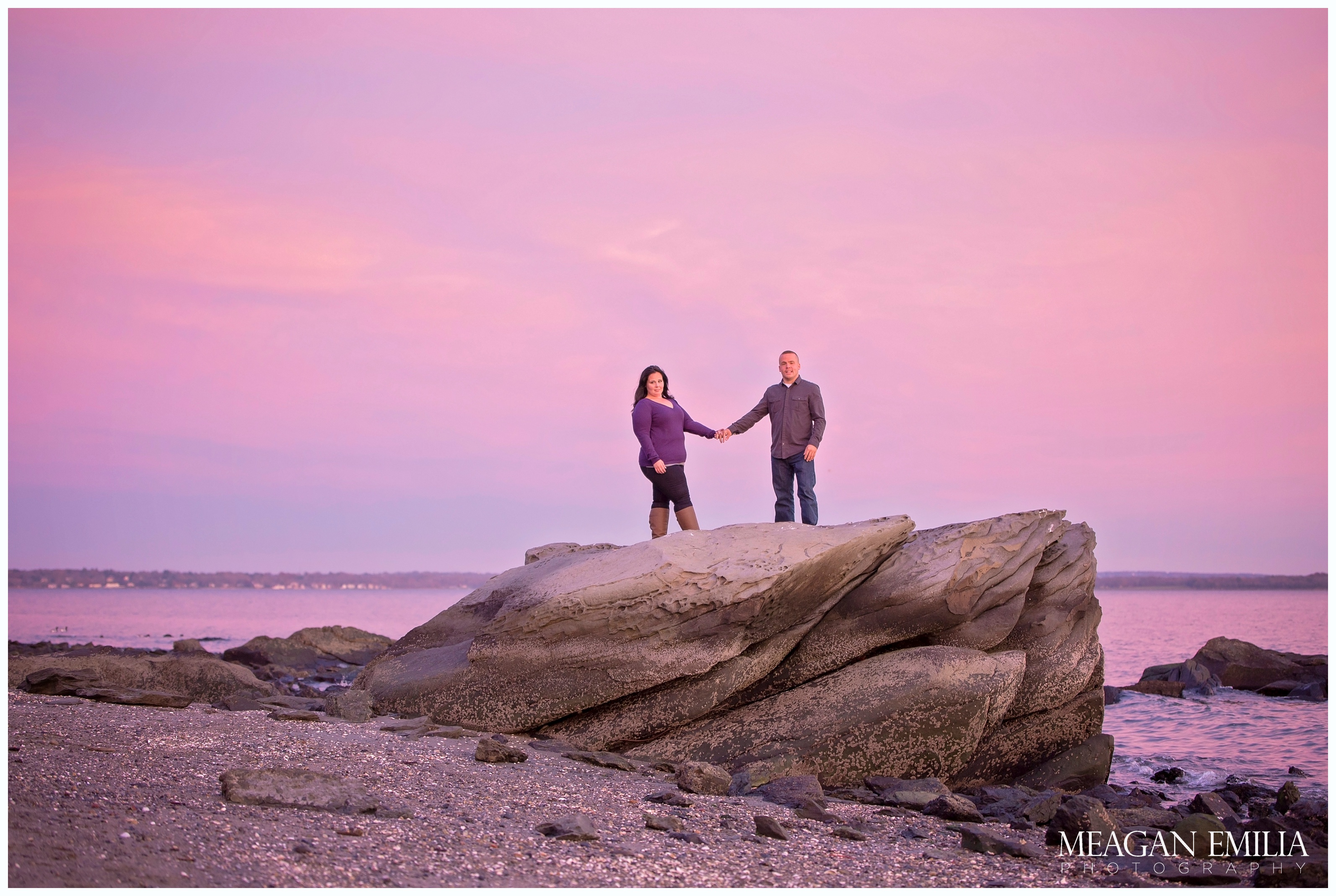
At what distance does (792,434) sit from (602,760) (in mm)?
5871

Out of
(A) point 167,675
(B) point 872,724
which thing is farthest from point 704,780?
(A) point 167,675

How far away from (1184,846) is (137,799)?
28.9ft

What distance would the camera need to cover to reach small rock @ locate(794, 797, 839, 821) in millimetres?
8750

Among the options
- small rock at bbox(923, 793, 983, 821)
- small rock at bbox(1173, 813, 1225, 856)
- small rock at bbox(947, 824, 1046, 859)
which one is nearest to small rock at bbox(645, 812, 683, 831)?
small rock at bbox(947, 824, 1046, 859)

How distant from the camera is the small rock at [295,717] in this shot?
11.2m

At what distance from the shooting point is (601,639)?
38.4ft

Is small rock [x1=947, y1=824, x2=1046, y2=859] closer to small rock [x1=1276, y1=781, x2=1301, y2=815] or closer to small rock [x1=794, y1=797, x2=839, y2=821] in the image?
small rock [x1=794, y1=797, x2=839, y2=821]

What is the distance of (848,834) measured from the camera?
27.1ft

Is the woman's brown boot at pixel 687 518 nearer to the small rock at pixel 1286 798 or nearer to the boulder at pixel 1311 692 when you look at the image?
the small rock at pixel 1286 798

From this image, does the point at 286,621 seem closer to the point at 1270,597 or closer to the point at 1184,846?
the point at 1184,846

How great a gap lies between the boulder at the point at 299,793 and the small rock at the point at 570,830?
1.07m

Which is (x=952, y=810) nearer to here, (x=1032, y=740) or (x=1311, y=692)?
(x=1032, y=740)

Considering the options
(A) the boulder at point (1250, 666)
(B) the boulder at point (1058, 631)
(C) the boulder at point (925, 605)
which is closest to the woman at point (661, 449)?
(C) the boulder at point (925, 605)

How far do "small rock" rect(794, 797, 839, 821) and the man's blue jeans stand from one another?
5546 mm
